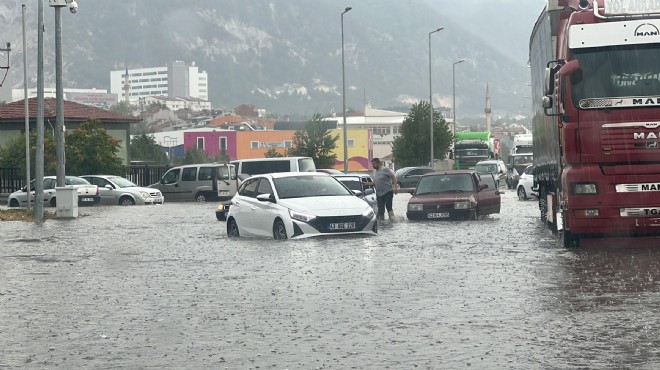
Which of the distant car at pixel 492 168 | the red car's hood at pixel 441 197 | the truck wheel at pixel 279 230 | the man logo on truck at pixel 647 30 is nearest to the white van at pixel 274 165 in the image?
the red car's hood at pixel 441 197

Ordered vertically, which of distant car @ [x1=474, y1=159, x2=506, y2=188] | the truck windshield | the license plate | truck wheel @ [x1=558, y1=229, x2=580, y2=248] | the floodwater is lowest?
the floodwater

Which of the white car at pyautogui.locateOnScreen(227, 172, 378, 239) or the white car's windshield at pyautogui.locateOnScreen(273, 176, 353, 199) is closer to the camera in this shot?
the white car at pyautogui.locateOnScreen(227, 172, 378, 239)

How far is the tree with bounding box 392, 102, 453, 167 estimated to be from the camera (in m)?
99.9

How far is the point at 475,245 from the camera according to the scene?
22.6 meters

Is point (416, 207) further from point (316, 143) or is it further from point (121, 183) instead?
point (316, 143)

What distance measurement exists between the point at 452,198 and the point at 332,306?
2041 centimetres

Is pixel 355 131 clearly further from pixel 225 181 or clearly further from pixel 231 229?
pixel 231 229

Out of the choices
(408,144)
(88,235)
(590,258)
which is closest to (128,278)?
(590,258)

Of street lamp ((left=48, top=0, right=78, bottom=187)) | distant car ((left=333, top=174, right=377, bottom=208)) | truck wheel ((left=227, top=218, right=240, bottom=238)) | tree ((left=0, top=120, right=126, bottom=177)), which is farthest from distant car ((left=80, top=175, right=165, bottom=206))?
truck wheel ((left=227, top=218, right=240, bottom=238))

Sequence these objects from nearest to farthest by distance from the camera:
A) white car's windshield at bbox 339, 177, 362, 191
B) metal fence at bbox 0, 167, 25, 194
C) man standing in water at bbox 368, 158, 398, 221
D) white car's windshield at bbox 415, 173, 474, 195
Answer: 1. white car's windshield at bbox 339, 177, 362, 191
2. man standing in water at bbox 368, 158, 398, 221
3. white car's windshield at bbox 415, 173, 474, 195
4. metal fence at bbox 0, 167, 25, 194

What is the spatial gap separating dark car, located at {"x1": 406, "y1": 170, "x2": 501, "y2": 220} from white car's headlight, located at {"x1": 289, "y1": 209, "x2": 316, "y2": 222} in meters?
9.65

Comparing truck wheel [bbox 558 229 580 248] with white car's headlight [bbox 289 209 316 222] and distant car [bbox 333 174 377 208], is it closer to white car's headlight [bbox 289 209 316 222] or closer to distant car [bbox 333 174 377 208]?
white car's headlight [bbox 289 209 316 222]

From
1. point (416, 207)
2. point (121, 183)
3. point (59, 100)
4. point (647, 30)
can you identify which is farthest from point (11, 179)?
point (647, 30)

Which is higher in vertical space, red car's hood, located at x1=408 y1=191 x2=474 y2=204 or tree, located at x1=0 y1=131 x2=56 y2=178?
tree, located at x1=0 y1=131 x2=56 y2=178
